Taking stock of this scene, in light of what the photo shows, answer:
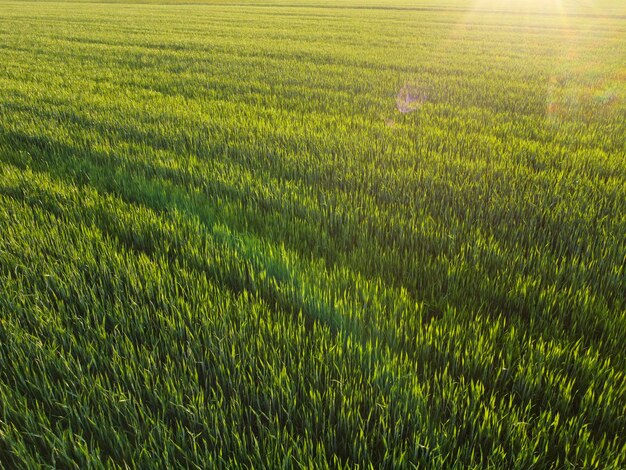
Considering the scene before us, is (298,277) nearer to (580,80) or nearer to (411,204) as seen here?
(411,204)

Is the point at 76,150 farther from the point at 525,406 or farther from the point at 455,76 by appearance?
the point at 455,76

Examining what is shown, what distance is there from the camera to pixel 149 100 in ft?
18.3

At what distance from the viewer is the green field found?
120 centimetres

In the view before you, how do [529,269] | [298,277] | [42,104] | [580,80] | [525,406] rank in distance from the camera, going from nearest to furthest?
[525,406] < [298,277] < [529,269] < [42,104] < [580,80]

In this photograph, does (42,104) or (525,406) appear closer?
(525,406)

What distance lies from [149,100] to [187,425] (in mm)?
5320

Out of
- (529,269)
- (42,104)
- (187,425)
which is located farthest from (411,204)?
(42,104)

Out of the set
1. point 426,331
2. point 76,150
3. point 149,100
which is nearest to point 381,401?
point 426,331

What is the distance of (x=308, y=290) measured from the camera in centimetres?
186

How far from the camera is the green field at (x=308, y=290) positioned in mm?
1202

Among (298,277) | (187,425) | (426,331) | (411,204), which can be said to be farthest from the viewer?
(411,204)

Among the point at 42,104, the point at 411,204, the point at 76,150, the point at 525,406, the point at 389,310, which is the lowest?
the point at 525,406

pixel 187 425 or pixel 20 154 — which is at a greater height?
pixel 20 154

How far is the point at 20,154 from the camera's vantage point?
361 cm
